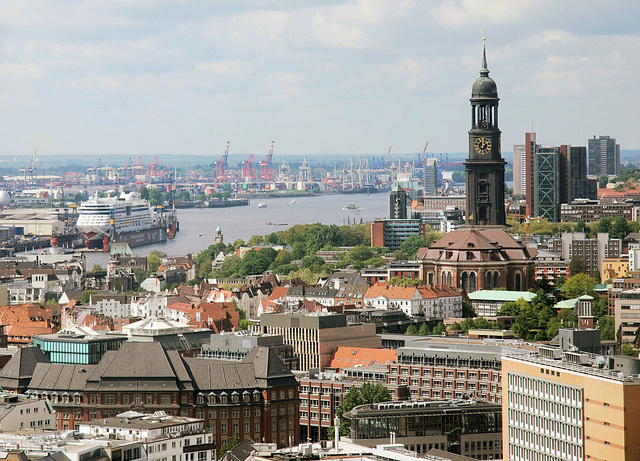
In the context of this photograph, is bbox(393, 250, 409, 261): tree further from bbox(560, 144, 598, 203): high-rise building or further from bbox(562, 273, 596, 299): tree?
bbox(560, 144, 598, 203): high-rise building

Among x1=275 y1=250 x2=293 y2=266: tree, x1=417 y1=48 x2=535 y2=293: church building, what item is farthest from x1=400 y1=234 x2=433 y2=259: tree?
x1=417 y1=48 x2=535 y2=293: church building

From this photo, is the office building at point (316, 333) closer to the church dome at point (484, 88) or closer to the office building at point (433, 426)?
the office building at point (433, 426)

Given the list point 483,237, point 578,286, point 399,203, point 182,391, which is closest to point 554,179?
point 399,203

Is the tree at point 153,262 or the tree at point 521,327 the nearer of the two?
the tree at point 521,327

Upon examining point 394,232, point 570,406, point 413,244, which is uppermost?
point 570,406

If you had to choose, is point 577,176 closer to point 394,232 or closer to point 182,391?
point 394,232

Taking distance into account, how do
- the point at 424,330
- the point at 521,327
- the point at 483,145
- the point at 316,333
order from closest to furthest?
the point at 316,333 < the point at 424,330 < the point at 521,327 < the point at 483,145

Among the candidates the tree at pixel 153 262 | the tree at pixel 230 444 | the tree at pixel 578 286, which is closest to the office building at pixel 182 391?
the tree at pixel 230 444
